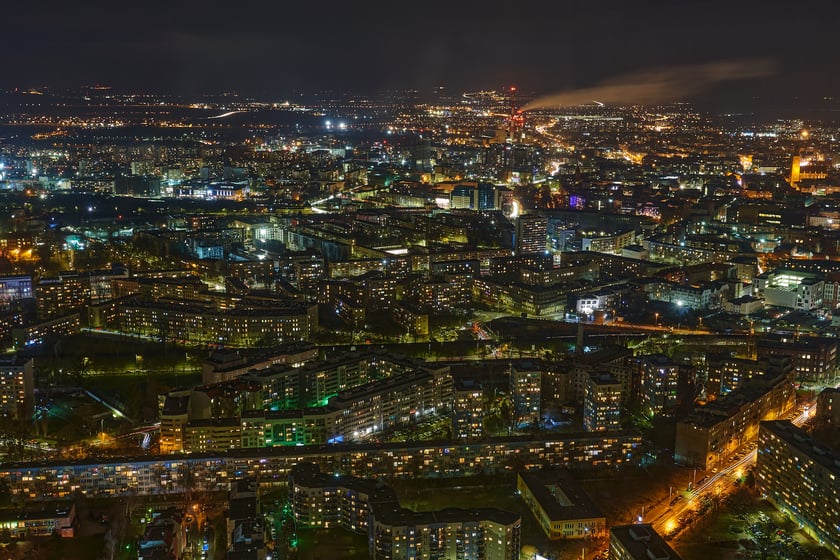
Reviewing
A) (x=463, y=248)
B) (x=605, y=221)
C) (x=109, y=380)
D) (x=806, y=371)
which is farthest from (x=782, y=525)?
(x=605, y=221)

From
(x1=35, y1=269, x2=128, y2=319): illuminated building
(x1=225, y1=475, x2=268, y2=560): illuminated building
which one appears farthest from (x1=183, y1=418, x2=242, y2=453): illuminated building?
(x1=35, y1=269, x2=128, y2=319): illuminated building

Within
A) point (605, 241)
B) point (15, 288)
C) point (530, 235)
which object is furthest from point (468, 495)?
point (605, 241)

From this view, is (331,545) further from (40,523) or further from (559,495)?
(40,523)

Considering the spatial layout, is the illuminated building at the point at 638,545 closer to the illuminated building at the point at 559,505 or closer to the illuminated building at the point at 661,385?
the illuminated building at the point at 559,505

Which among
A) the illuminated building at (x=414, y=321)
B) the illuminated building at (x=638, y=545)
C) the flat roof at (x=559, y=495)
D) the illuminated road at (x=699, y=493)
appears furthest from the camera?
the illuminated building at (x=414, y=321)

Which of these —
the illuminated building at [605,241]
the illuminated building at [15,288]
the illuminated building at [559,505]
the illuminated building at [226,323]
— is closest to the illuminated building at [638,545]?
the illuminated building at [559,505]

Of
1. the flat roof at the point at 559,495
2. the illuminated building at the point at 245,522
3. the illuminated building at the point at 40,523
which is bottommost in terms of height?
the illuminated building at the point at 40,523
